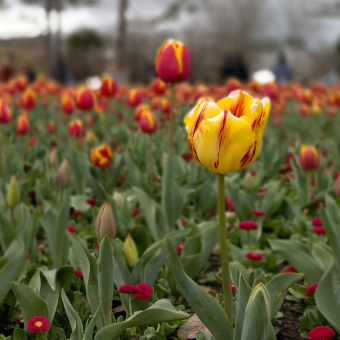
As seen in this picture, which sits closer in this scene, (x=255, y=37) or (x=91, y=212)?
(x=91, y=212)

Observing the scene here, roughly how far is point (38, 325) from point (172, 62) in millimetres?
1511

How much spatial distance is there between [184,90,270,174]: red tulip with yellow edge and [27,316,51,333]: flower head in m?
0.68

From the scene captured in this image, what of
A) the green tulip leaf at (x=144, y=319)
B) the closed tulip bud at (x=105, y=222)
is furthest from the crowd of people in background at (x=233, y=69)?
the green tulip leaf at (x=144, y=319)

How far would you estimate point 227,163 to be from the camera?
53.5 inches

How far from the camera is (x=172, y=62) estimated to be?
9.10 feet

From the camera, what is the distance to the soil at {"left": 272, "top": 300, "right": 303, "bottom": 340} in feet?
6.22

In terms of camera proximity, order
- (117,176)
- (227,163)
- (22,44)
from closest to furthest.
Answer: (227,163) → (117,176) → (22,44)

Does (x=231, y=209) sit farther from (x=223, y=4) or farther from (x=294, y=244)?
(x=223, y=4)

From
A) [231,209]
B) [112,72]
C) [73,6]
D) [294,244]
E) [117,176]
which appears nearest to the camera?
[294,244]

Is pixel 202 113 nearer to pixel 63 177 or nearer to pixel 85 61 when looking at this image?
pixel 63 177

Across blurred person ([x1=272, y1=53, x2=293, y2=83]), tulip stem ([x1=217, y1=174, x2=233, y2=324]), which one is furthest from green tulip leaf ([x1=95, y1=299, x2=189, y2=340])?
blurred person ([x1=272, y1=53, x2=293, y2=83])

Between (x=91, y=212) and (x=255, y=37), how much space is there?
3986 centimetres

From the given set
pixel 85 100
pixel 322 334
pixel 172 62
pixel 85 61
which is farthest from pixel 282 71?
pixel 85 61

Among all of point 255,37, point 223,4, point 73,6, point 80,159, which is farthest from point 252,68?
point 80,159
